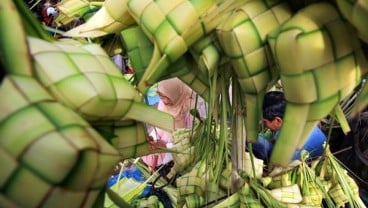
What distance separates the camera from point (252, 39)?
379 millimetres

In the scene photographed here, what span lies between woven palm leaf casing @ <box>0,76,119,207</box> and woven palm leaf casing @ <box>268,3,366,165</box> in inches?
Answer: 5.9

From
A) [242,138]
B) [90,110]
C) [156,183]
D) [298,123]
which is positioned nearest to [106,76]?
[90,110]

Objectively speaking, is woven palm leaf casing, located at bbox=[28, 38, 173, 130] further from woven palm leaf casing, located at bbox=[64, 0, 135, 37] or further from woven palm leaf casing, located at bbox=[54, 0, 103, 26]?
woven palm leaf casing, located at bbox=[54, 0, 103, 26]

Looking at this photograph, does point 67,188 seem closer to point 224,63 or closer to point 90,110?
point 90,110

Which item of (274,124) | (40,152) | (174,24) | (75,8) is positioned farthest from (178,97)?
(40,152)

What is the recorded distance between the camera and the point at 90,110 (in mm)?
305

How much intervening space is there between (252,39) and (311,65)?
0.06 metres

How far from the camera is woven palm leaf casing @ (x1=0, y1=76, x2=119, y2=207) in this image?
9.4 inches

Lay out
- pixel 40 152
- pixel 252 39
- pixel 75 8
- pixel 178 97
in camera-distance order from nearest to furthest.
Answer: pixel 40 152 < pixel 252 39 < pixel 75 8 < pixel 178 97

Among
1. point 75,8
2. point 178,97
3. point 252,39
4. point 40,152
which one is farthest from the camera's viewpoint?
point 178,97

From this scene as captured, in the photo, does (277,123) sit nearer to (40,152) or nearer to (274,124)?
(274,124)

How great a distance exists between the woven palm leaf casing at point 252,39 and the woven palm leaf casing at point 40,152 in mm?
163

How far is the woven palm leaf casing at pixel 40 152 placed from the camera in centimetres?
24

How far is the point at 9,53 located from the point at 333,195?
2.47 ft
